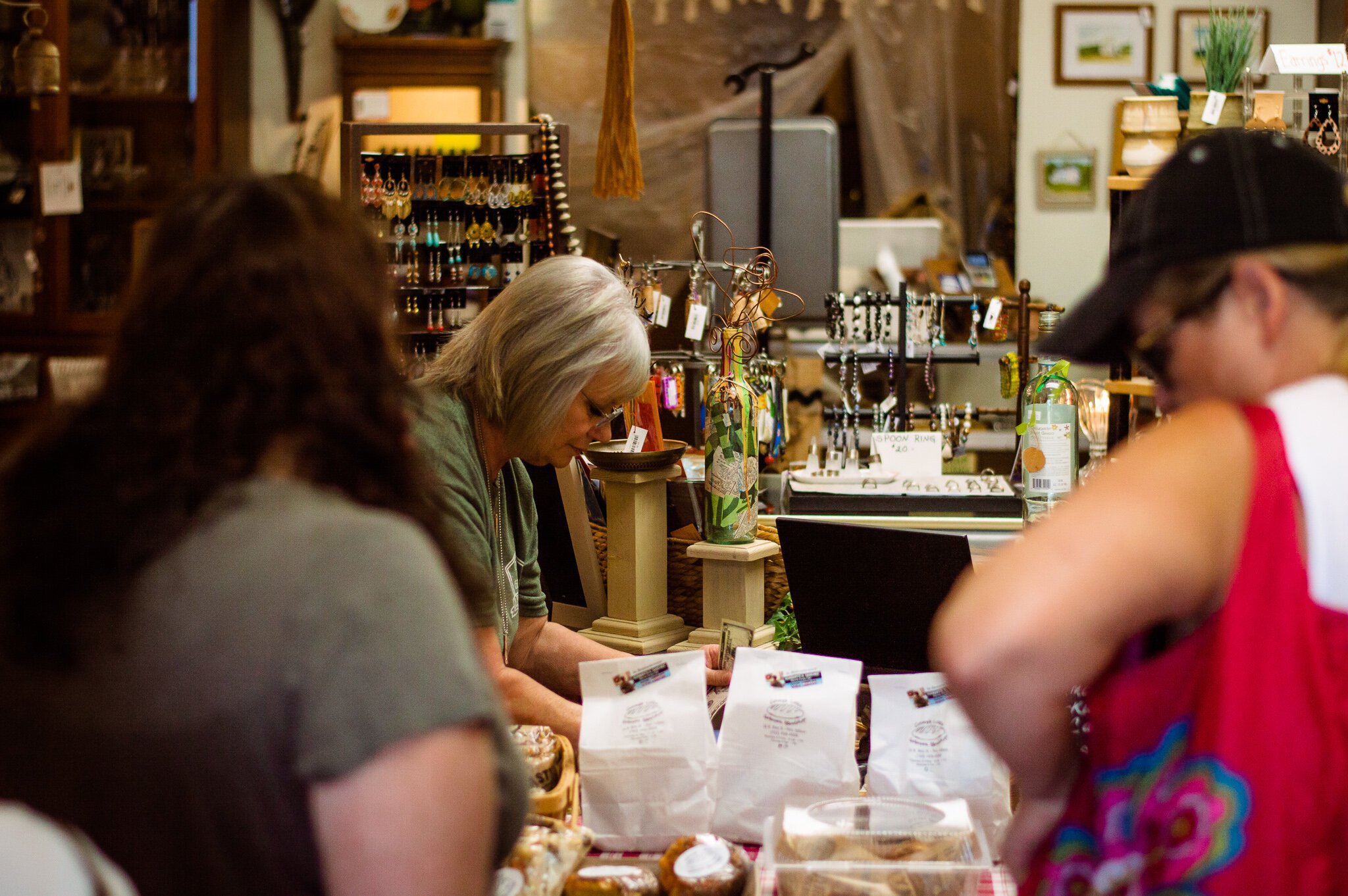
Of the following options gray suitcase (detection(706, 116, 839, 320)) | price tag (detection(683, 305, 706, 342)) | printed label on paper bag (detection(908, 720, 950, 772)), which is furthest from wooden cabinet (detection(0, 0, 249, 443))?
printed label on paper bag (detection(908, 720, 950, 772))

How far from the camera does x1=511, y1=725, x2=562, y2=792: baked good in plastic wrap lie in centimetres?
165

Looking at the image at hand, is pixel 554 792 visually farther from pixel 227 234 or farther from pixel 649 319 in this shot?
pixel 649 319

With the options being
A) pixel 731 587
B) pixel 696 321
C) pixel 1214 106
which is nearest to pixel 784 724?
pixel 731 587

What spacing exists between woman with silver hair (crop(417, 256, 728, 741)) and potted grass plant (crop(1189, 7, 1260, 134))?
1.51 meters

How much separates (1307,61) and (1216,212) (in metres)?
2.01

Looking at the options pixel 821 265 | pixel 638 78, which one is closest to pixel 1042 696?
pixel 821 265

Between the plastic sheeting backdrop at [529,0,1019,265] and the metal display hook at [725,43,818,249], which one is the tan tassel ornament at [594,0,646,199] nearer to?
the metal display hook at [725,43,818,249]

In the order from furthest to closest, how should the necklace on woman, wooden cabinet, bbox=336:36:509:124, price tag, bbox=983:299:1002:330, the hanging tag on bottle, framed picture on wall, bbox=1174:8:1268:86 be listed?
framed picture on wall, bbox=1174:8:1268:86 < wooden cabinet, bbox=336:36:509:124 < price tag, bbox=983:299:1002:330 < the hanging tag on bottle < the necklace on woman

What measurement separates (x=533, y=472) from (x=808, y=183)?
107 inches

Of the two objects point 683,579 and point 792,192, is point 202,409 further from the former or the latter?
point 792,192

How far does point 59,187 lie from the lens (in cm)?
439

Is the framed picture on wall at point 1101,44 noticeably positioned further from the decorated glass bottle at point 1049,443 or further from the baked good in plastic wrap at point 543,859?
the baked good in plastic wrap at point 543,859

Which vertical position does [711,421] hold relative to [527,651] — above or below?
above

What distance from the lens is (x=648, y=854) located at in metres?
1.62
